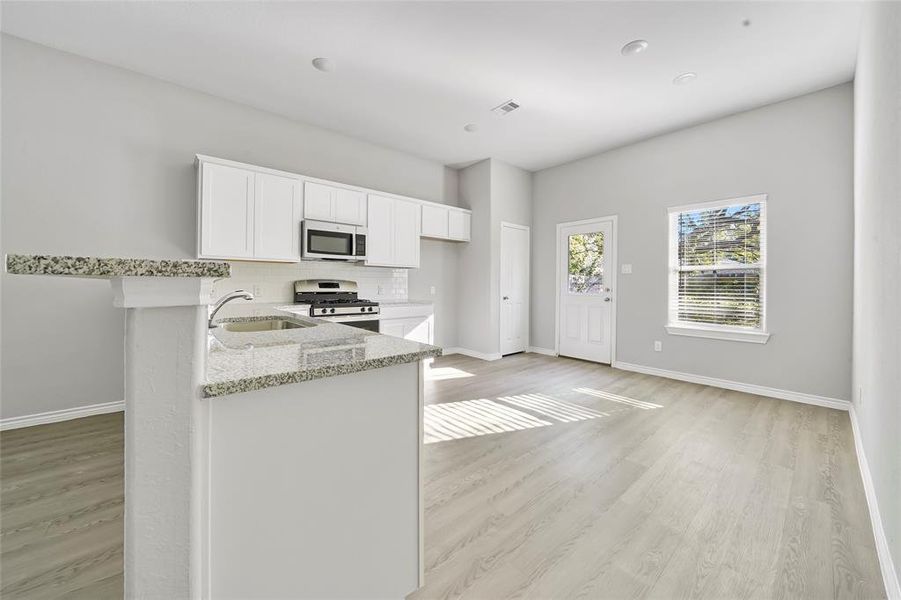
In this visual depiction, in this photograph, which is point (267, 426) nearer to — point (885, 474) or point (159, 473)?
point (159, 473)

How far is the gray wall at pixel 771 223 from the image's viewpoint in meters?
3.41

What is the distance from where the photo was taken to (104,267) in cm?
72

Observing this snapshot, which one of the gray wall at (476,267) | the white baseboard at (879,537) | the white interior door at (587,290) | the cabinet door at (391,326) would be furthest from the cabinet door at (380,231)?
the white baseboard at (879,537)

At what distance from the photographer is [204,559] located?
0.92 metres

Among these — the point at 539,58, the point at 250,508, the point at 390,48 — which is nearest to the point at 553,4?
the point at 539,58

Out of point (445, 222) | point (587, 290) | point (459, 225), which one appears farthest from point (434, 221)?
point (587, 290)

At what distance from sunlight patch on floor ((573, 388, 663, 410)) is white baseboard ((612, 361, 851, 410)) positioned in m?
1.13

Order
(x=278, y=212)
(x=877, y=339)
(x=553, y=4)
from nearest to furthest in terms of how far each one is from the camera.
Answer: (x=877, y=339), (x=553, y=4), (x=278, y=212)

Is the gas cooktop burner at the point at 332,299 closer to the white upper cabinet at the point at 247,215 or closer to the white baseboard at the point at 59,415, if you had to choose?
the white upper cabinet at the point at 247,215

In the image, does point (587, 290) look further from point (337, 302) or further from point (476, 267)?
point (337, 302)

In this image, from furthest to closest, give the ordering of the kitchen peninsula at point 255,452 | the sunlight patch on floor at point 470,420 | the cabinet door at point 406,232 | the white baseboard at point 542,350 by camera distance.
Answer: the white baseboard at point 542,350 < the cabinet door at point 406,232 < the sunlight patch on floor at point 470,420 < the kitchen peninsula at point 255,452

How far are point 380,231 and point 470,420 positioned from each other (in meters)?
2.62

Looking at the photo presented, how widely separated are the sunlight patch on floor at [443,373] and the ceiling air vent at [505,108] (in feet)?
9.81

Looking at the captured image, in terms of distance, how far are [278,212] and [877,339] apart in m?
4.42
